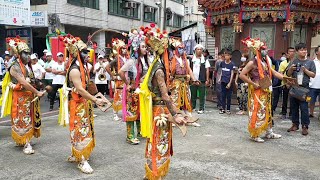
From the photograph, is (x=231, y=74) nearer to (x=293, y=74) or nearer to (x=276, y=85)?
(x=276, y=85)

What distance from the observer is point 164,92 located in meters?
3.75

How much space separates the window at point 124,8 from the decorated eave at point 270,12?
14797 millimetres

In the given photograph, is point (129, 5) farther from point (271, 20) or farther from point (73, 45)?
point (73, 45)

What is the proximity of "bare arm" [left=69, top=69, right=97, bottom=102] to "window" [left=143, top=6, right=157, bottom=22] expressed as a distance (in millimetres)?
25407

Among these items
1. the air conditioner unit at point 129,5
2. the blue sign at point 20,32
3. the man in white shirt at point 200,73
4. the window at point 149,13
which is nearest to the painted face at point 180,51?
the man in white shirt at point 200,73

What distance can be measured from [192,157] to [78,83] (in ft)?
7.11

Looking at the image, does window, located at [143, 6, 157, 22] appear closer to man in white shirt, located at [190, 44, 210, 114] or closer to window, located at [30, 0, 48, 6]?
window, located at [30, 0, 48, 6]

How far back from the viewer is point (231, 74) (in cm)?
887

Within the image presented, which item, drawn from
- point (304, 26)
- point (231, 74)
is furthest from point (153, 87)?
point (304, 26)

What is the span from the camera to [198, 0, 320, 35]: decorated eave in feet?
33.8

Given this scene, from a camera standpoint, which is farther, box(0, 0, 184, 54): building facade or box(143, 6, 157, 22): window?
box(143, 6, 157, 22): window

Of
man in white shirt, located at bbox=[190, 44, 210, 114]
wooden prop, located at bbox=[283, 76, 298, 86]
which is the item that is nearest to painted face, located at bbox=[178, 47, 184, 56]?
man in white shirt, located at bbox=[190, 44, 210, 114]

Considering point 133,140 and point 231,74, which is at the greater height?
point 231,74

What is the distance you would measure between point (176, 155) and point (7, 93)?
9.92 feet
